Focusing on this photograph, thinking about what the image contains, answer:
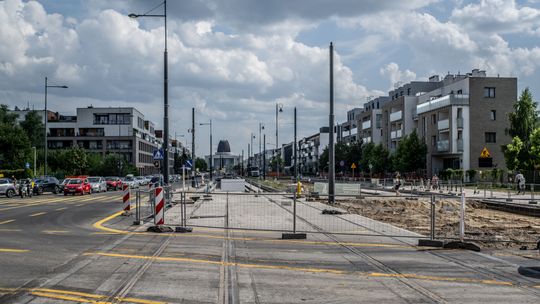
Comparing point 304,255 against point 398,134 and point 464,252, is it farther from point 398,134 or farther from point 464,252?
point 398,134

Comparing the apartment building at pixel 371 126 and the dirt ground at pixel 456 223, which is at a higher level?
the apartment building at pixel 371 126

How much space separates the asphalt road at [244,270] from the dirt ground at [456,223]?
83.0 inches

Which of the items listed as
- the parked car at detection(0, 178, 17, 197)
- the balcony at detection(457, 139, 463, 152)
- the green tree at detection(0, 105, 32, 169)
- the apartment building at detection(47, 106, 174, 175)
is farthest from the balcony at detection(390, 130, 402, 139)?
the parked car at detection(0, 178, 17, 197)

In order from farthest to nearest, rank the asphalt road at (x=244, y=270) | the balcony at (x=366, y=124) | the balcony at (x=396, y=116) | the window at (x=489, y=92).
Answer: the balcony at (x=366, y=124)
the balcony at (x=396, y=116)
the window at (x=489, y=92)
the asphalt road at (x=244, y=270)

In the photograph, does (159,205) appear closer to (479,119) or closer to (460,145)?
(460,145)

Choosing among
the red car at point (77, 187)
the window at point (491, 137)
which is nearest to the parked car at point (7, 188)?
the red car at point (77, 187)

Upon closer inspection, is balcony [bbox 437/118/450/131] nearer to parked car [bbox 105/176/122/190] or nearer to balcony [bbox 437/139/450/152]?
balcony [bbox 437/139/450/152]

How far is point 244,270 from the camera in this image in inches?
407

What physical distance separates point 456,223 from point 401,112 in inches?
2728

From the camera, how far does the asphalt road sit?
27.0 feet

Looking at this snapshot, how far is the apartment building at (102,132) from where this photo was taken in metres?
118

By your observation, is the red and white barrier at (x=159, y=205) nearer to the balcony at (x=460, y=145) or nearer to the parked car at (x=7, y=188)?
the parked car at (x=7, y=188)

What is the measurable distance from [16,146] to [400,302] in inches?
2543

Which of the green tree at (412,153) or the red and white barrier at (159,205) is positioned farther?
the green tree at (412,153)
